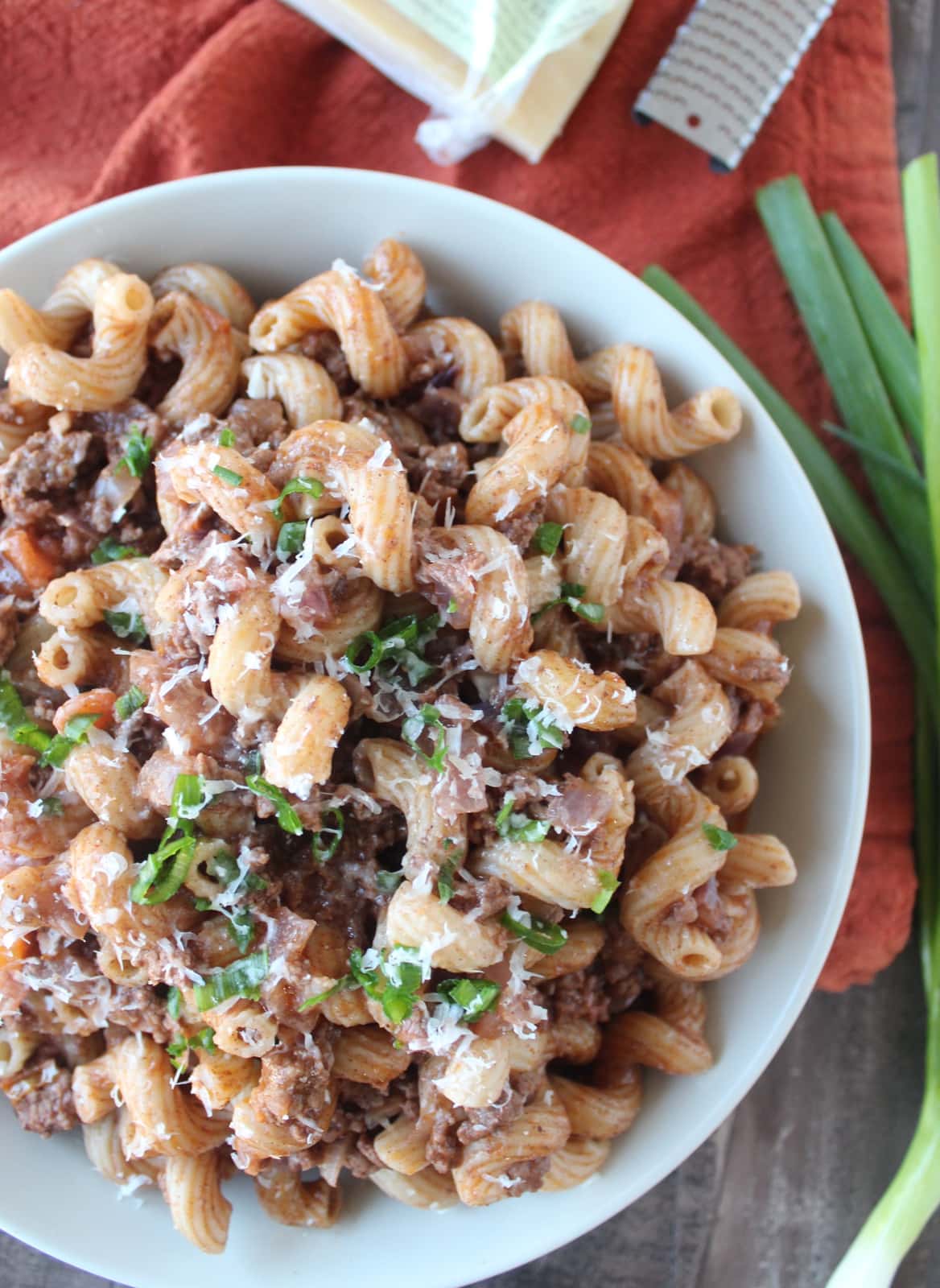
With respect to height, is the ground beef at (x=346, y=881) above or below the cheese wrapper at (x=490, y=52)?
below

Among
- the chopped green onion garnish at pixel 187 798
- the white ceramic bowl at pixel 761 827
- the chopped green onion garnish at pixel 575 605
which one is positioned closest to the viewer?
the chopped green onion garnish at pixel 187 798

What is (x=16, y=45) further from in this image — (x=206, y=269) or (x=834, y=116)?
(x=834, y=116)

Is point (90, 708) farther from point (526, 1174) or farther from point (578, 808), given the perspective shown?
point (526, 1174)

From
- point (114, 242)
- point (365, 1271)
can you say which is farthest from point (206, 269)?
point (365, 1271)

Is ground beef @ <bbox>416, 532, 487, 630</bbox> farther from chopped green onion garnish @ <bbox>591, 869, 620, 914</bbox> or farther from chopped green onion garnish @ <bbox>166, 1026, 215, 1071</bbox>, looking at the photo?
chopped green onion garnish @ <bbox>166, 1026, 215, 1071</bbox>

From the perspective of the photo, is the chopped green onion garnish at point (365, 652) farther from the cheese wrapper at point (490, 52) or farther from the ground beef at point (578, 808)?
the cheese wrapper at point (490, 52)

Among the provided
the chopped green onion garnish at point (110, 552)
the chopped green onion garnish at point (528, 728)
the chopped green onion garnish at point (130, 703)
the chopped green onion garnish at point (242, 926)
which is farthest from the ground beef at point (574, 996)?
the chopped green onion garnish at point (110, 552)

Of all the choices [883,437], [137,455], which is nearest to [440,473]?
[137,455]

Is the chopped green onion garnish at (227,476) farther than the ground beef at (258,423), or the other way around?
the ground beef at (258,423)

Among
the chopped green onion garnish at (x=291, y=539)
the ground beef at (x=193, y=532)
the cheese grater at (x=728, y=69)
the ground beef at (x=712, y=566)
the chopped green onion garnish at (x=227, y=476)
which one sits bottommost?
the ground beef at (x=193, y=532)
